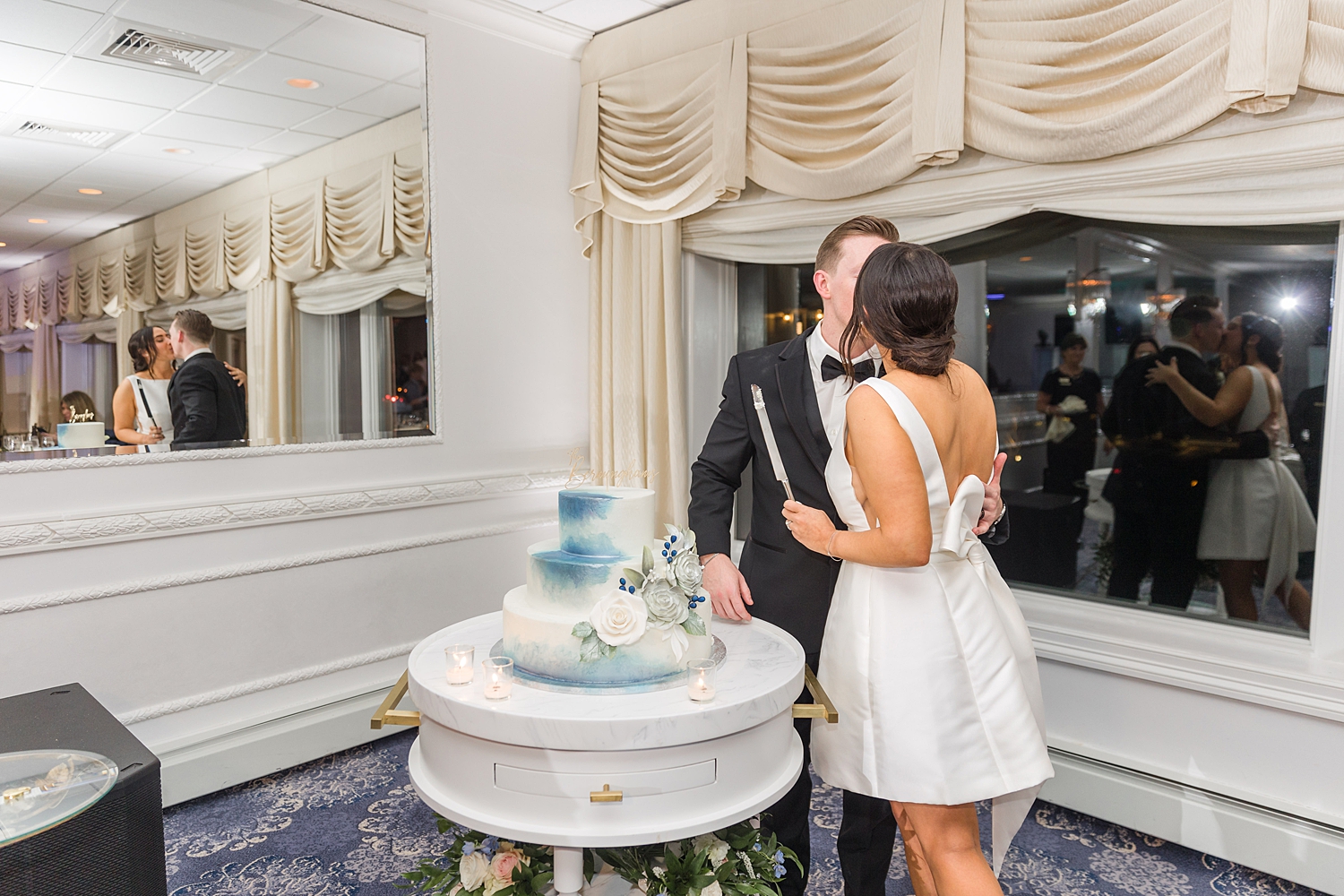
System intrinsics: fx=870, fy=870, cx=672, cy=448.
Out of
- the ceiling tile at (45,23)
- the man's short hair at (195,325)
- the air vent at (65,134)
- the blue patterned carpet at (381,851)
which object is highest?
the ceiling tile at (45,23)

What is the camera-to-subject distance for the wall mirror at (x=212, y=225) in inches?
106

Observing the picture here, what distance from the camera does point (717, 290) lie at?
13.3ft

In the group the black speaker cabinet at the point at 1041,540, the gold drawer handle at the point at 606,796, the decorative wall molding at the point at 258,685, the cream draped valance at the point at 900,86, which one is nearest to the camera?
the gold drawer handle at the point at 606,796

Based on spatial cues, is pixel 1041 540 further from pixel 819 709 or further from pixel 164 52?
pixel 164 52

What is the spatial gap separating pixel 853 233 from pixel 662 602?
1.08 m

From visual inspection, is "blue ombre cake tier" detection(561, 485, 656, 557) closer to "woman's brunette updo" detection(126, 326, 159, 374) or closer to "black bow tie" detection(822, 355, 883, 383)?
"black bow tie" detection(822, 355, 883, 383)

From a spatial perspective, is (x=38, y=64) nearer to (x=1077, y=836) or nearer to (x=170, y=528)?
(x=170, y=528)

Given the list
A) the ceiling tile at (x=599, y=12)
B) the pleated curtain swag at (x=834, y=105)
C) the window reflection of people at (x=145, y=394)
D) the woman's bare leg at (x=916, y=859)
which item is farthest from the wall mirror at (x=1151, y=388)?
the window reflection of people at (x=145, y=394)

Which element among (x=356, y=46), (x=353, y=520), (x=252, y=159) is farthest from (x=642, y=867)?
(x=356, y=46)

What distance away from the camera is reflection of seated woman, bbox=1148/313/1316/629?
2658 mm

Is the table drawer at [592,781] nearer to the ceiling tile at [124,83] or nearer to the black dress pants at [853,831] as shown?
the black dress pants at [853,831]

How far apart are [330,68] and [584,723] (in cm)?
287

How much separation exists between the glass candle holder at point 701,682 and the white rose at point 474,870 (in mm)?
612

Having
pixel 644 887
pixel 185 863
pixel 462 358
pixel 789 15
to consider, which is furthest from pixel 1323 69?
pixel 185 863
